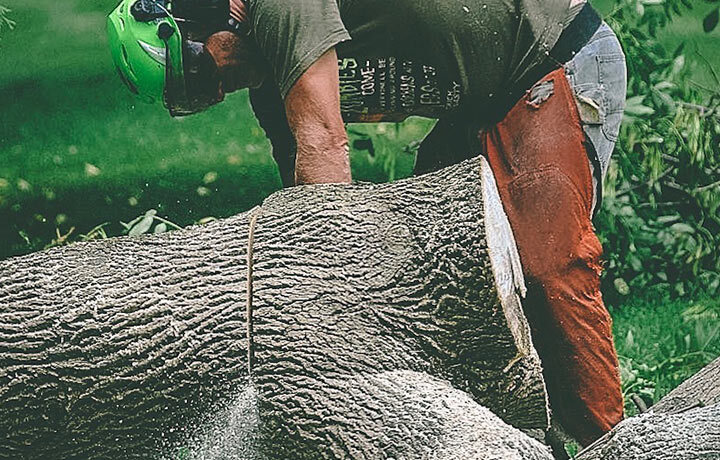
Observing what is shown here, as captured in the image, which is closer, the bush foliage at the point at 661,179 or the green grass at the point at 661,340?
the green grass at the point at 661,340

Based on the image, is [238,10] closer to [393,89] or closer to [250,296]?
[393,89]

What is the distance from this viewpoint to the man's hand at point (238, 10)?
2900 mm

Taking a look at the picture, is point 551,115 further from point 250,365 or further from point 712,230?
point 712,230

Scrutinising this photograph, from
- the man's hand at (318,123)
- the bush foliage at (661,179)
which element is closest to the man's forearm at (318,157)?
the man's hand at (318,123)

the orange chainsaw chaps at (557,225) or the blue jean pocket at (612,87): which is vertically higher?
the blue jean pocket at (612,87)

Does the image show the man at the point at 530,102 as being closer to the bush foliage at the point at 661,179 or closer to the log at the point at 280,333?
the log at the point at 280,333

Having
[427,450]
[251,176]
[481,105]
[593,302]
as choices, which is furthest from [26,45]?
[427,450]

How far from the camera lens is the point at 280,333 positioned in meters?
2.15

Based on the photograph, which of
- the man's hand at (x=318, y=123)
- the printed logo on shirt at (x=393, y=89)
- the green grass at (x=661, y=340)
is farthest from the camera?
the green grass at (x=661, y=340)

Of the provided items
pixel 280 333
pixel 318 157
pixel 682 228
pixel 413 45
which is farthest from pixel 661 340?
pixel 280 333

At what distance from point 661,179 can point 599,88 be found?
2.49 metres

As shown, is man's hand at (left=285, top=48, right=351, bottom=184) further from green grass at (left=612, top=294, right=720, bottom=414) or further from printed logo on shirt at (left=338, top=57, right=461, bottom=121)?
green grass at (left=612, top=294, right=720, bottom=414)

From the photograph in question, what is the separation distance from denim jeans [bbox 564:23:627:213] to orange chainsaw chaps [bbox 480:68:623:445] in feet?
0.14

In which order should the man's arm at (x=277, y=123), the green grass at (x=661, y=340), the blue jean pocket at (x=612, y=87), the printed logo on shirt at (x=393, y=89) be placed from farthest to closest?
the green grass at (x=661, y=340), the man's arm at (x=277, y=123), the blue jean pocket at (x=612, y=87), the printed logo on shirt at (x=393, y=89)
